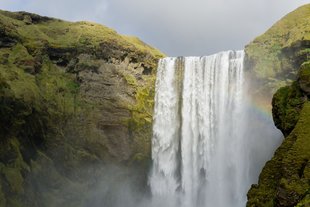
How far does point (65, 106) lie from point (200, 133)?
15891 mm

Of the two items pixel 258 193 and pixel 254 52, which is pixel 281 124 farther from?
pixel 254 52

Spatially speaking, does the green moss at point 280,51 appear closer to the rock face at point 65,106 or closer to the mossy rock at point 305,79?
the rock face at point 65,106

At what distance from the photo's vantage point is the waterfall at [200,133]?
170 ft

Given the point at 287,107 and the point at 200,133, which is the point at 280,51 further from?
the point at 287,107

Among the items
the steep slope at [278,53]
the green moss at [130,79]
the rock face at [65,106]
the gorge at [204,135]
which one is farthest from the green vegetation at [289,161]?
the green moss at [130,79]

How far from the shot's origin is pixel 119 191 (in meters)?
54.7

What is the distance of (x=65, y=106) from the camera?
53.0m

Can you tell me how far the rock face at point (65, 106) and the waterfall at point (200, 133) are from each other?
2158 millimetres

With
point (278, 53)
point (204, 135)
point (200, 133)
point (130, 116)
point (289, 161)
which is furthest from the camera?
point (130, 116)

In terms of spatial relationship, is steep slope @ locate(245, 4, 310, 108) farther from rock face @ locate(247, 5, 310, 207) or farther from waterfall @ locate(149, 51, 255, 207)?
rock face @ locate(247, 5, 310, 207)

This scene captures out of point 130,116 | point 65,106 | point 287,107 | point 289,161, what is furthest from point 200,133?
point 289,161

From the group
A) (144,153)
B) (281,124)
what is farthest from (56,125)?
A: (281,124)

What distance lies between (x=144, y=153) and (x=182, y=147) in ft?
15.2

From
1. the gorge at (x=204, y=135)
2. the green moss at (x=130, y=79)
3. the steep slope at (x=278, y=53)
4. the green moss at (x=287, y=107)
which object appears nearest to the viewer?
the green moss at (x=287, y=107)
